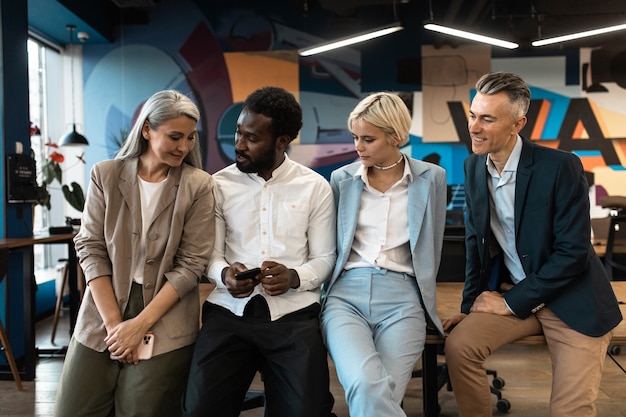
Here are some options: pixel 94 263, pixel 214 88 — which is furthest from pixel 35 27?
pixel 94 263

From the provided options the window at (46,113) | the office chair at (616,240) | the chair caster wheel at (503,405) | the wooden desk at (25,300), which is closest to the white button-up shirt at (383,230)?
the chair caster wheel at (503,405)

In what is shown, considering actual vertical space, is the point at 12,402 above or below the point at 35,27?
below

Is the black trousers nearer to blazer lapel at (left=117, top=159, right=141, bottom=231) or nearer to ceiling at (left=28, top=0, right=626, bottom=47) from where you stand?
blazer lapel at (left=117, top=159, right=141, bottom=231)

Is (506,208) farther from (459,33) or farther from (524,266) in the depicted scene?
(459,33)

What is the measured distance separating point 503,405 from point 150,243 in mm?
2209

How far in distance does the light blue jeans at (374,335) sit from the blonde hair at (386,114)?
1.85 feet

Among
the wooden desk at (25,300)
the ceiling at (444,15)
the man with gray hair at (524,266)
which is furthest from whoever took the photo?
→ the ceiling at (444,15)

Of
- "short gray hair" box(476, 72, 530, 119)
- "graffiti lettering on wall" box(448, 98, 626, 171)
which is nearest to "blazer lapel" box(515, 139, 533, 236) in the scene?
"short gray hair" box(476, 72, 530, 119)

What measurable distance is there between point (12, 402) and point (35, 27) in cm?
451

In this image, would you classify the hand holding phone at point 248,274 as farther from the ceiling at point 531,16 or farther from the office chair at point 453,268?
the ceiling at point 531,16

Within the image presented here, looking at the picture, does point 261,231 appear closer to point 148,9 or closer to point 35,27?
point 35,27

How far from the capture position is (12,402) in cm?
324

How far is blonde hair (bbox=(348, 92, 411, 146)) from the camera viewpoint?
2.10 meters

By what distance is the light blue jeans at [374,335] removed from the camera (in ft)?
5.50
